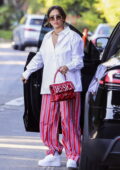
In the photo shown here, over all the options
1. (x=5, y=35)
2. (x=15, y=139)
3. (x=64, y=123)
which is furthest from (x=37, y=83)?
(x=5, y=35)

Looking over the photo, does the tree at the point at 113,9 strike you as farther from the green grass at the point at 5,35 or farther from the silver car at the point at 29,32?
the green grass at the point at 5,35

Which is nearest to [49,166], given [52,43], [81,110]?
[81,110]

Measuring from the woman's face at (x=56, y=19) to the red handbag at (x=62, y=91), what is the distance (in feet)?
2.05

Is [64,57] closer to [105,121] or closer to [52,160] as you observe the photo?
[52,160]

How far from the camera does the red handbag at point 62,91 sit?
7.22 metres

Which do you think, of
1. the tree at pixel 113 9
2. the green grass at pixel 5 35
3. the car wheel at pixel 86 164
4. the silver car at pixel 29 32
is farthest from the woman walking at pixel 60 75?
A: the green grass at pixel 5 35

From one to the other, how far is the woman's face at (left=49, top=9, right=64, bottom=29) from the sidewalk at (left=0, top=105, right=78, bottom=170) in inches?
60.2

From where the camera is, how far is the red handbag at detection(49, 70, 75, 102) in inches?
284

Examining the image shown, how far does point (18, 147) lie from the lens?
9.14 meters

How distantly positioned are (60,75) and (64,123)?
0.51 metres

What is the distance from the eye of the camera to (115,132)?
5.80 m

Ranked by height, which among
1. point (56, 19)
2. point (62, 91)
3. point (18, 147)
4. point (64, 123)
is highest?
point (56, 19)

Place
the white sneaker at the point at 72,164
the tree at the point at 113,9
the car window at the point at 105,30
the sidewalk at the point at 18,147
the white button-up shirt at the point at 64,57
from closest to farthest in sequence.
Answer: the white button-up shirt at the point at 64,57 → the white sneaker at the point at 72,164 → the sidewalk at the point at 18,147 → the tree at the point at 113,9 → the car window at the point at 105,30

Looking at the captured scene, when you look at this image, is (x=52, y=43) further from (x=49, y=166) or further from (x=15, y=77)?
(x=15, y=77)
